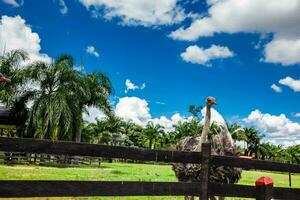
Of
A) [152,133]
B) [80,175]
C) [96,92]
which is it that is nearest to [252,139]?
[152,133]

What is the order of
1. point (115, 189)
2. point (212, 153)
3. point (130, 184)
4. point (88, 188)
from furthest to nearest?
point (212, 153) → point (130, 184) → point (115, 189) → point (88, 188)

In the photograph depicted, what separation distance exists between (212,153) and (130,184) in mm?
4238

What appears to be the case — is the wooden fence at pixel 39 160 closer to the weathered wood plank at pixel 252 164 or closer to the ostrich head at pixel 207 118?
the ostrich head at pixel 207 118

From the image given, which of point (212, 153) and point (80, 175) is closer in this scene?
point (212, 153)

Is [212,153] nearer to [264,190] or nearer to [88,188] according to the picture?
[264,190]

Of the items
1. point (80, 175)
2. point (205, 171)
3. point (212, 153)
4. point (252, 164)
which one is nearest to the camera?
point (205, 171)

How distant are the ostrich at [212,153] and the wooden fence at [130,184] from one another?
7.48ft

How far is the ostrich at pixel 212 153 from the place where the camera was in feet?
30.2

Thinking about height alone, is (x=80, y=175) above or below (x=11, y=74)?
below

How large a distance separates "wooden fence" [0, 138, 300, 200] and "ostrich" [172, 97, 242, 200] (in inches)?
89.8

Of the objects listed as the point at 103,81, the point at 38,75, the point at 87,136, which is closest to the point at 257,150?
the point at 87,136

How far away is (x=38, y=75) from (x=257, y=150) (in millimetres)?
76792


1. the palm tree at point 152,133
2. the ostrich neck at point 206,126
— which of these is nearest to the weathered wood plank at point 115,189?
the ostrich neck at point 206,126

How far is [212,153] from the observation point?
9.71m
